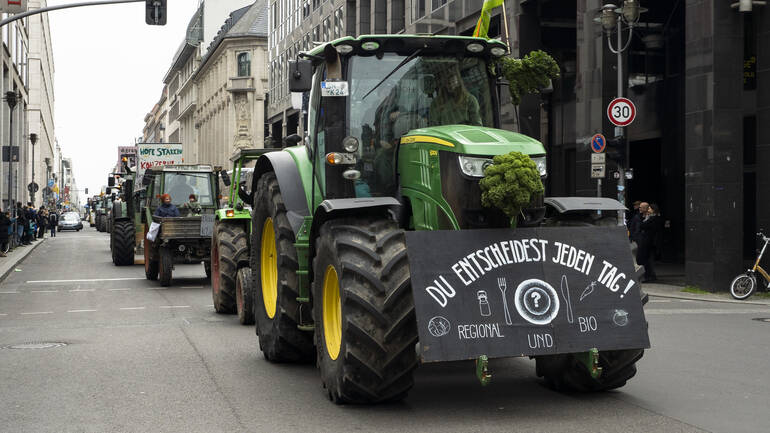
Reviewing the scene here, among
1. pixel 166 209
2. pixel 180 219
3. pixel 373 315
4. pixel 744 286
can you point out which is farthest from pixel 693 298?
pixel 373 315

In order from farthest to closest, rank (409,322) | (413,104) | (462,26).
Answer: (462,26), (413,104), (409,322)

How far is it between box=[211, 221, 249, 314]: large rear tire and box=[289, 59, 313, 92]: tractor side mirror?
5652 millimetres

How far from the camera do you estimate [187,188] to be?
23500mm

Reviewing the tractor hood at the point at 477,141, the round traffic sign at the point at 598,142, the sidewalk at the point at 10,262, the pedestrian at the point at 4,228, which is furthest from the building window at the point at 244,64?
the tractor hood at the point at 477,141

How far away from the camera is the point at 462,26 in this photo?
101 feet

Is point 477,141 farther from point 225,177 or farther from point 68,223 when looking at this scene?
point 68,223

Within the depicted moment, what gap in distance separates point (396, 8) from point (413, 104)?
1224 inches

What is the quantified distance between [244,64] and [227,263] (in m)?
70.5

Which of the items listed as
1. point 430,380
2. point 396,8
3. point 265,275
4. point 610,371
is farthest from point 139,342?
point 396,8

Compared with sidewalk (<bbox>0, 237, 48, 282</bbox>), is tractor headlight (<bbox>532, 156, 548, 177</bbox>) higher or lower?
higher

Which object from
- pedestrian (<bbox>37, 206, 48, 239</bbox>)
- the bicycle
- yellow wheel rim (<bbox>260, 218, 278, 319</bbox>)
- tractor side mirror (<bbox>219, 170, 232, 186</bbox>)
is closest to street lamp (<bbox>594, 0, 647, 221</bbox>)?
the bicycle

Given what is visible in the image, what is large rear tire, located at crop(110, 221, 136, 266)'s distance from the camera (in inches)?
1096

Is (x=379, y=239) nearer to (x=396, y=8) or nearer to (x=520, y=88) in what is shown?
(x=520, y=88)

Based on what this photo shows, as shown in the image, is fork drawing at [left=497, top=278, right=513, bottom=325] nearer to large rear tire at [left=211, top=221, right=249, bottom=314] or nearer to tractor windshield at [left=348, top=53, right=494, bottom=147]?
tractor windshield at [left=348, top=53, right=494, bottom=147]
